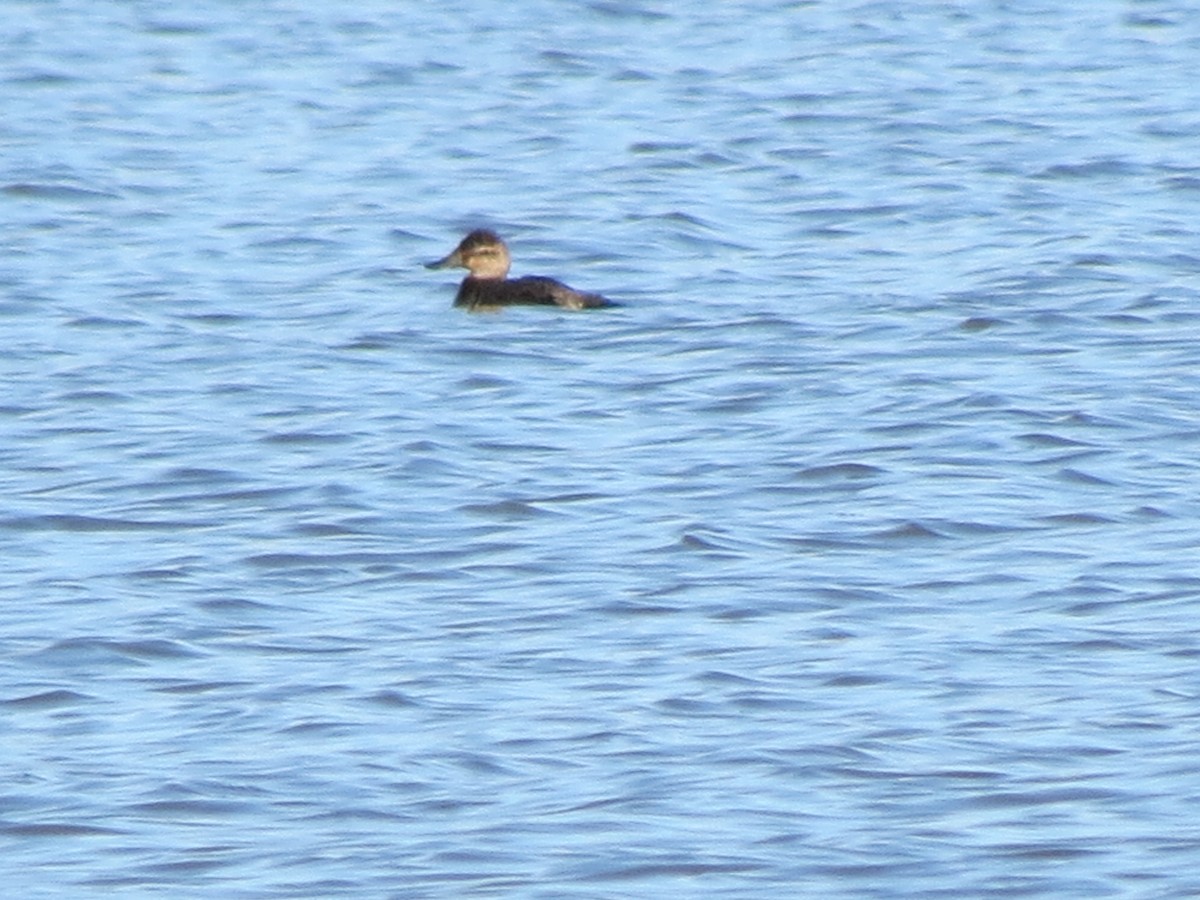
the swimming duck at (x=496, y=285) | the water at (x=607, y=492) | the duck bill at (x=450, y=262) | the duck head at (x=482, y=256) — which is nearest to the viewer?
the water at (x=607, y=492)

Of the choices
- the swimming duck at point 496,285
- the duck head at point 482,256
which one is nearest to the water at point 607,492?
the swimming duck at point 496,285

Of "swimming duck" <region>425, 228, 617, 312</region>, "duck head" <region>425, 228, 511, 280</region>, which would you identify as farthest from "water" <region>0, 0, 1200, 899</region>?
"duck head" <region>425, 228, 511, 280</region>

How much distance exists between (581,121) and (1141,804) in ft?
A: 33.9

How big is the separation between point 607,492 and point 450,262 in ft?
11.6

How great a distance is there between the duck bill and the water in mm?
146

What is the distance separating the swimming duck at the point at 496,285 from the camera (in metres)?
11.2

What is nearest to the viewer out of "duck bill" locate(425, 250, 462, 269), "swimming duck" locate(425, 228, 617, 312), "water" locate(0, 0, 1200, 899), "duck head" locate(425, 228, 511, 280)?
"water" locate(0, 0, 1200, 899)

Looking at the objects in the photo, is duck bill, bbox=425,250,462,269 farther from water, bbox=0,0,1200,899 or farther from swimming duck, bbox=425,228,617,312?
water, bbox=0,0,1200,899

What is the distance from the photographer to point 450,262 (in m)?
11.8

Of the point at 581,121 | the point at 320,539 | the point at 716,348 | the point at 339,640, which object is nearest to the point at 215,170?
the point at 581,121

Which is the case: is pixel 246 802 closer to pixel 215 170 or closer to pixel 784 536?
pixel 784 536

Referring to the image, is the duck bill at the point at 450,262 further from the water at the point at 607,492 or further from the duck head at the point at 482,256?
the water at the point at 607,492

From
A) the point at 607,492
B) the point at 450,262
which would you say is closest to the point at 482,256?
the point at 450,262

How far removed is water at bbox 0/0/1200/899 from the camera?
5711 mm
